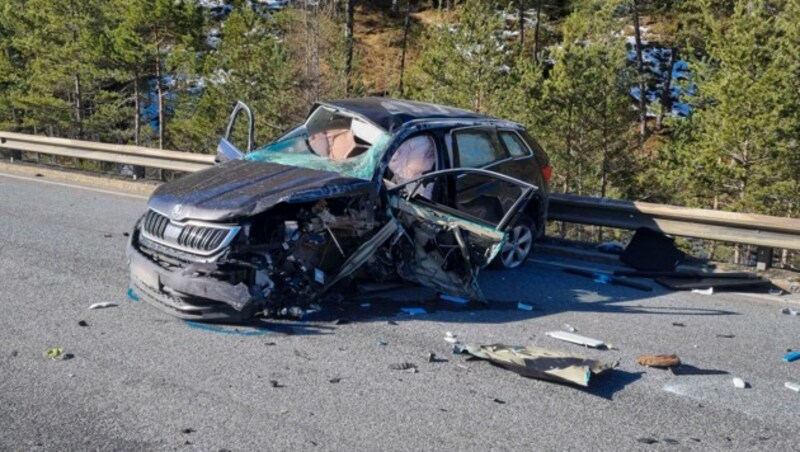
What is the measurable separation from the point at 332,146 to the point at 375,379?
3.01 meters

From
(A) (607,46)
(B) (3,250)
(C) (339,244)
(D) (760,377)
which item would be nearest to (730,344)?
(D) (760,377)

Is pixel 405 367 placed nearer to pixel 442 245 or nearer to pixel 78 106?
pixel 442 245

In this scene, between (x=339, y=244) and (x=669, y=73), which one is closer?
(x=339, y=244)

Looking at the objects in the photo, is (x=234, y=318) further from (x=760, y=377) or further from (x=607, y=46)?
(x=607, y=46)

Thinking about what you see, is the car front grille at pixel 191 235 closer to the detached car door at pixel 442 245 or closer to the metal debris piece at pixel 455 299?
the detached car door at pixel 442 245

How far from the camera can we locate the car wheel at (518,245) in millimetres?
7918

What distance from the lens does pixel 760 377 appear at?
5.05 meters

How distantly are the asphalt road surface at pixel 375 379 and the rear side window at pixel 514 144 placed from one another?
1969mm

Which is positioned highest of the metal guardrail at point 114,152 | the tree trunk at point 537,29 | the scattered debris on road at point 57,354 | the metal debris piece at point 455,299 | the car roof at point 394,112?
the tree trunk at point 537,29

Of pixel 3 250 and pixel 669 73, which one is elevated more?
pixel 669 73

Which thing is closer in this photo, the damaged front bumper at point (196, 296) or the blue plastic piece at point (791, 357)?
the damaged front bumper at point (196, 296)

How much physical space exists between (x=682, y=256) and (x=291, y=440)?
19.2 ft

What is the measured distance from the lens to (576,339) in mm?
5574

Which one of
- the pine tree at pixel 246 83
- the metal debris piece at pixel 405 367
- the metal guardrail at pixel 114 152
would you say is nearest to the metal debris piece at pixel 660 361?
the metal debris piece at pixel 405 367
